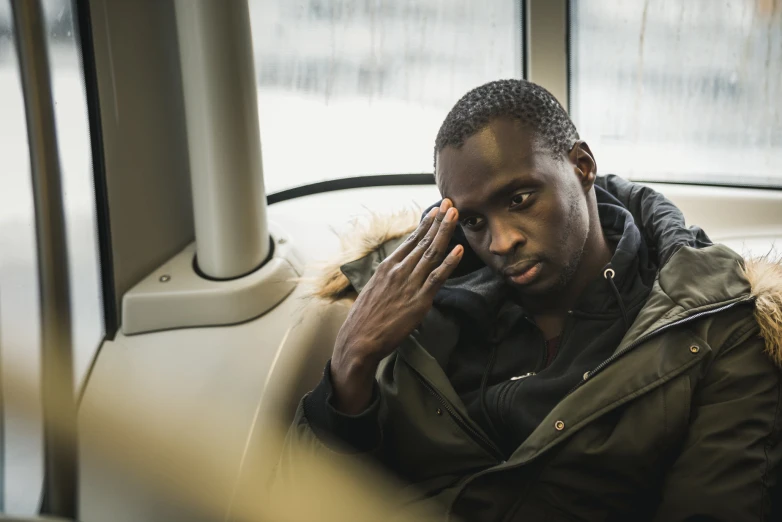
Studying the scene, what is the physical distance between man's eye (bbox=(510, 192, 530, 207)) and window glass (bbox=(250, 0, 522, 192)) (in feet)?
4.27

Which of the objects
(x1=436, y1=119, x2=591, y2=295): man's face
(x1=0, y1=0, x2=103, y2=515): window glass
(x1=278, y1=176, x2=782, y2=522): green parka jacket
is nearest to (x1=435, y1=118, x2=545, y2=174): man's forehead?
(x1=436, y1=119, x2=591, y2=295): man's face

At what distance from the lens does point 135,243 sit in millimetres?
1959

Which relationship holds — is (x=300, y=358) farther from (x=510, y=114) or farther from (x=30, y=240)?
(x=510, y=114)

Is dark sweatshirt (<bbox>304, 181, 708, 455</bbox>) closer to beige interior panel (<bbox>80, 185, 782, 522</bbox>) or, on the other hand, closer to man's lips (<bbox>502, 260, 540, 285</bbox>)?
man's lips (<bbox>502, 260, 540, 285</bbox>)

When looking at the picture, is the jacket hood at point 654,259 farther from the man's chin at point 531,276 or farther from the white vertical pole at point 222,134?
the white vertical pole at point 222,134

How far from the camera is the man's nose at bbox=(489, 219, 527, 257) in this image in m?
1.45

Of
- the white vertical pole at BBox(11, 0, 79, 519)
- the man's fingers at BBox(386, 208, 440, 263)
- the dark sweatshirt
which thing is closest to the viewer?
the white vertical pole at BBox(11, 0, 79, 519)

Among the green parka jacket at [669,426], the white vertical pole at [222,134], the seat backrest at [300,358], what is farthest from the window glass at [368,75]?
the green parka jacket at [669,426]

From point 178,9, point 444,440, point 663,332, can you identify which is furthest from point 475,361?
point 178,9

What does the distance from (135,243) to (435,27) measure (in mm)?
1395

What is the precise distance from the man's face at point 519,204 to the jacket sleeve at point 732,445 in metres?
0.35

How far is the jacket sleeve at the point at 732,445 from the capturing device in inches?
48.7

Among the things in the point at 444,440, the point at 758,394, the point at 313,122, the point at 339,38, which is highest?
the point at 339,38

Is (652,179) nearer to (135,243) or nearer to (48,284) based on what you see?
(135,243)
